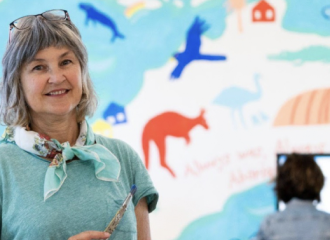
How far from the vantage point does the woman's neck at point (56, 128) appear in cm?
127

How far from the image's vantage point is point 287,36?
92.4 inches

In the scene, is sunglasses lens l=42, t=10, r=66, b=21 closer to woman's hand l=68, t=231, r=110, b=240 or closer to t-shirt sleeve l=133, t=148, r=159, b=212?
t-shirt sleeve l=133, t=148, r=159, b=212

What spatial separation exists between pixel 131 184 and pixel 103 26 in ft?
3.68

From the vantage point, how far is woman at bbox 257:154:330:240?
0.92 meters

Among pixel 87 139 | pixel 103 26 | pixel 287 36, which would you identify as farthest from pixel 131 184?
pixel 287 36

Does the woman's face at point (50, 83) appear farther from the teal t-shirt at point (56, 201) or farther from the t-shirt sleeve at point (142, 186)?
the t-shirt sleeve at point (142, 186)

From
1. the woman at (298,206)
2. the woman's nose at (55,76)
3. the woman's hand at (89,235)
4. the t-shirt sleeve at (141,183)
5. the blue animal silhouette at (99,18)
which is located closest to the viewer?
the woman at (298,206)

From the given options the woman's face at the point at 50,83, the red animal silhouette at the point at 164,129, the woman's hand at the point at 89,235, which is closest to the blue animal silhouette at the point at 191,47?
the red animal silhouette at the point at 164,129

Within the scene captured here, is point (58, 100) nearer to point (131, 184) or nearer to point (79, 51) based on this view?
point (79, 51)

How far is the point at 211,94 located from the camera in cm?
234

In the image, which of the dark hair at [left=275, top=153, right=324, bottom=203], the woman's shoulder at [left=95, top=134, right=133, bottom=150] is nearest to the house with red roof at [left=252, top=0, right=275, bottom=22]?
the woman's shoulder at [left=95, top=134, right=133, bottom=150]

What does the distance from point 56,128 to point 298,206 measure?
60 cm

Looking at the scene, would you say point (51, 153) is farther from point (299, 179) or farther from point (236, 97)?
point (236, 97)

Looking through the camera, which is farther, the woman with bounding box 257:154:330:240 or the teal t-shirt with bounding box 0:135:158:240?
the teal t-shirt with bounding box 0:135:158:240
